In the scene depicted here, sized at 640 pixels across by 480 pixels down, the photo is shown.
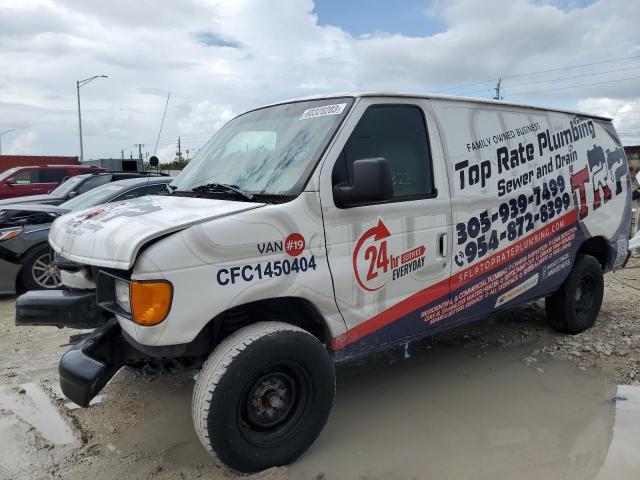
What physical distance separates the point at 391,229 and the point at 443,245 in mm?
523

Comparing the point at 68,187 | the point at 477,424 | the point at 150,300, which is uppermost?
the point at 68,187

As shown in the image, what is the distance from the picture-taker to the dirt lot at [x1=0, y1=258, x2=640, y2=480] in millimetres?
3057

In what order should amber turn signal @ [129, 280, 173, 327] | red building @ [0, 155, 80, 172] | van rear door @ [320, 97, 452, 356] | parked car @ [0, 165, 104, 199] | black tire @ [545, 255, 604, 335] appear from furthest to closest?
red building @ [0, 155, 80, 172]
parked car @ [0, 165, 104, 199]
black tire @ [545, 255, 604, 335]
van rear door @ [320, 97, 452, 356]
amber turn signal @ [129, 280, 173, 327]

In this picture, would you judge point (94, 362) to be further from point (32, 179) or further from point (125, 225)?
point (32, 179)

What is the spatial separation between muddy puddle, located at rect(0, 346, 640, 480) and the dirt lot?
0.03ft

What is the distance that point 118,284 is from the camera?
2732 mm

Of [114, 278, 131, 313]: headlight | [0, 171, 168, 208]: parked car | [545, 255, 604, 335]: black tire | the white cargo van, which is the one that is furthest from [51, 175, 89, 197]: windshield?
[545, 255, 604, 335]: black tire

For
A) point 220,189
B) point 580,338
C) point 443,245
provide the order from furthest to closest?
point 580,338
point 443,245
point 220,189

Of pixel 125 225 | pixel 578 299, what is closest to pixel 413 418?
pixel 125 225

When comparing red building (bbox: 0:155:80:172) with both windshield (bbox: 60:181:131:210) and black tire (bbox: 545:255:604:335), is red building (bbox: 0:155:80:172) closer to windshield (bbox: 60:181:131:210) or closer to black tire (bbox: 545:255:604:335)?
windshield (bbox: 60:181:131:210)

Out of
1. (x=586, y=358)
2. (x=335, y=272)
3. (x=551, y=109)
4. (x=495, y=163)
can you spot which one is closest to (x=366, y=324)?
(x=335, y=272)

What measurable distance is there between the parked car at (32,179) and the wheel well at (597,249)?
463 inches

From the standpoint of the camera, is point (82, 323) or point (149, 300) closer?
point (149, 300)

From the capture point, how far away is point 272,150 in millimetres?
3342
